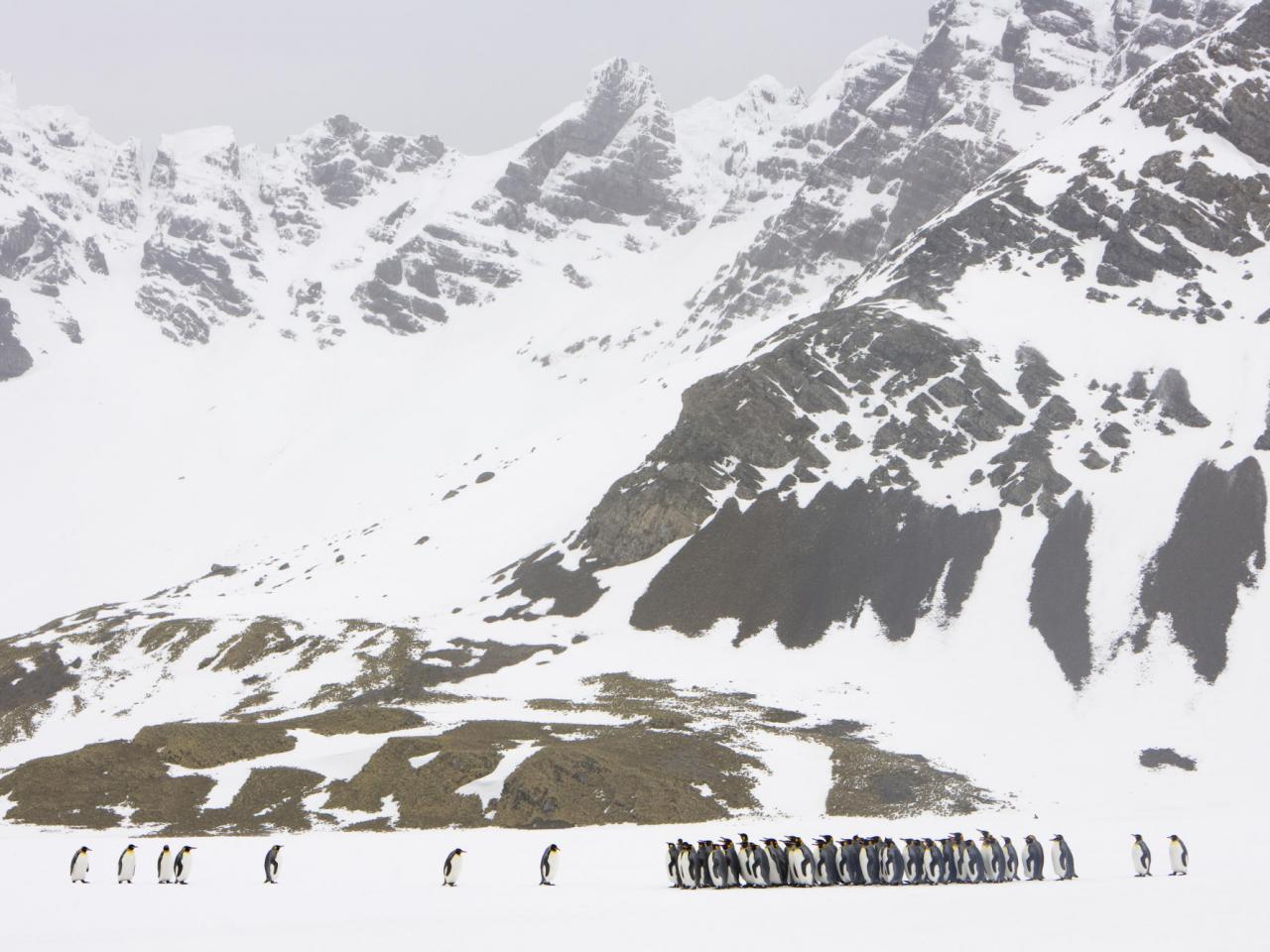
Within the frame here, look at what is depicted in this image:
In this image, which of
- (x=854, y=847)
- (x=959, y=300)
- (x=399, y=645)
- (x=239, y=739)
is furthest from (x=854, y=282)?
(x=854, y=847)

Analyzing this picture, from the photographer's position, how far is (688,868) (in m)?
38.9

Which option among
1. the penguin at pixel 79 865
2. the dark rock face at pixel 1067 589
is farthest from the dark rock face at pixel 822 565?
the penguin at pixel 79 865

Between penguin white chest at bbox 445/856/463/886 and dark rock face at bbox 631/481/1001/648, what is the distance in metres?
55.7

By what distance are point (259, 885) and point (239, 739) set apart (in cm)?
2747

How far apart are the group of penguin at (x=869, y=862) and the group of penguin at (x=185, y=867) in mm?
4243

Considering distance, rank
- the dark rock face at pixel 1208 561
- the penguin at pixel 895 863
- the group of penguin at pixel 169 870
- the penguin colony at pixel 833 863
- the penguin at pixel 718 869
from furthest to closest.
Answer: the dark rock face at pixel 1208 561 → the penguin at pixel 895 863 → the penguin at pixel 718 869 → the penguin colony at pixel 833 863 → the group of penguin at pixel 169 870

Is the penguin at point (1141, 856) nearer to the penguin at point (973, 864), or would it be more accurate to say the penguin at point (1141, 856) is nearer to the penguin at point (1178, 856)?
the penguin at point (1178, 856)

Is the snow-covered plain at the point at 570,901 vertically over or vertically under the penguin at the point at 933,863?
over

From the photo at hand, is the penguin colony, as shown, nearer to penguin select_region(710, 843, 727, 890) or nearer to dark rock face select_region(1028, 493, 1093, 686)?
penguin select_region(710, 843, 727, 890)

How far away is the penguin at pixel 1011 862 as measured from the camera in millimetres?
41188

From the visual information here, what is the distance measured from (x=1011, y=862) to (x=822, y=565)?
191 feet

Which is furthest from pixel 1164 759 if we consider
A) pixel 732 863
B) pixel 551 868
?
pixel 551 868

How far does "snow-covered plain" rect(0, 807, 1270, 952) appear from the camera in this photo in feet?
89.9

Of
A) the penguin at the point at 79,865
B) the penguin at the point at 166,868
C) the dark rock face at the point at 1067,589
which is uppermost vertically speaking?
the penguin at the point at 79,865
